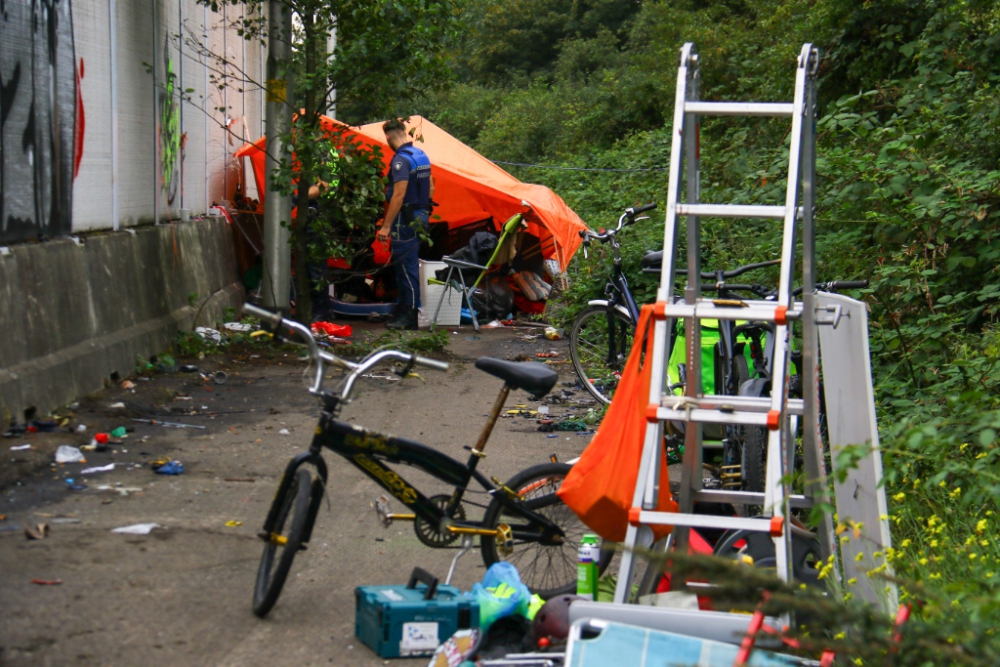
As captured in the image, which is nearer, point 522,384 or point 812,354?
point 812,354

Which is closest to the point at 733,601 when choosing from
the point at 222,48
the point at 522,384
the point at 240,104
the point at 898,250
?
the point at 522,384

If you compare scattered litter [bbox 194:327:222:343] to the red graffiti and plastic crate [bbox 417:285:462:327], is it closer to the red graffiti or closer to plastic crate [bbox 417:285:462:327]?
the red graffiti

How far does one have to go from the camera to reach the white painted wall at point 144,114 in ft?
26.0

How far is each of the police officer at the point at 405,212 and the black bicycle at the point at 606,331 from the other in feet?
9.82

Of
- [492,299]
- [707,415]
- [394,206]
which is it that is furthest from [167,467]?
[492,299]

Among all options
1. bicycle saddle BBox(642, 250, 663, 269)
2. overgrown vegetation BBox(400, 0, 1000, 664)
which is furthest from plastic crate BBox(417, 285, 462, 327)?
bicycle saddle BBox(642, 250, 663, 269)

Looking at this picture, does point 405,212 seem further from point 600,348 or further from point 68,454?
point 68,454

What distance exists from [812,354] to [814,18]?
1091 cm

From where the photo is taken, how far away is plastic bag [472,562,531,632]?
4.02 meters

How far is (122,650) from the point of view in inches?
150

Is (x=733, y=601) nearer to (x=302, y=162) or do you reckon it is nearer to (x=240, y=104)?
(x=302, y=162)

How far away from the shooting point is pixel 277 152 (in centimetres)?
1064

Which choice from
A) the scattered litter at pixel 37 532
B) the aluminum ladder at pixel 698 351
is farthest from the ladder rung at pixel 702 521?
the scattered litter at pixel 37 532

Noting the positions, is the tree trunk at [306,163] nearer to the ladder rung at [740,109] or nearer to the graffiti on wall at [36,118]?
the graffiti on wall at [36,118]
